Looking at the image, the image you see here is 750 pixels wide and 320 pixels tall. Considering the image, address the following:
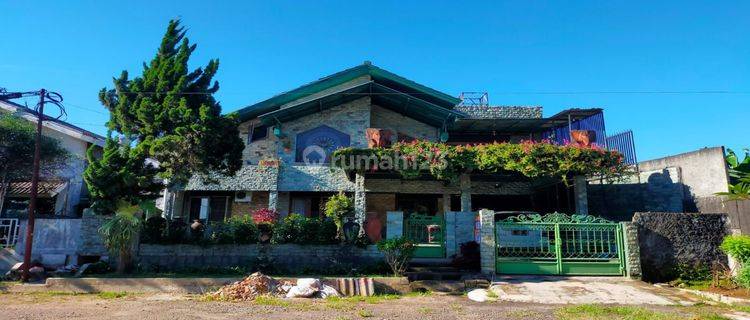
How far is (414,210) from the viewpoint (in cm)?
1870

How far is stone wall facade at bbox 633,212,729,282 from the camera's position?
11.9 m

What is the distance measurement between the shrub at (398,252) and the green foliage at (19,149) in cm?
1290

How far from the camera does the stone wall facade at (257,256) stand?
1246 centimetres

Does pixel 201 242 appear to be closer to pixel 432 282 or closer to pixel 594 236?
pixel 432 282

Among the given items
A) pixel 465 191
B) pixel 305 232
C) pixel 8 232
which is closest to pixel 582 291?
pixel 465 191

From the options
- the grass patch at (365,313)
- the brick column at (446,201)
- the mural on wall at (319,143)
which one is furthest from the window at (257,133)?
the grass patch at (365,313)

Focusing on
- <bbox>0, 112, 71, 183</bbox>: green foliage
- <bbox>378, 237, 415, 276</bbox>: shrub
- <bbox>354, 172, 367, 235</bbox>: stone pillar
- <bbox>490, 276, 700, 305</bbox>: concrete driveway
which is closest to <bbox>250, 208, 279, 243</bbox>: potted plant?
<bbox>354, 172, 367, 235</bbox>: stone pillar

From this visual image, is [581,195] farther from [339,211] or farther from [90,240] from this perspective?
[90,240]

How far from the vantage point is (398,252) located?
11484 mm

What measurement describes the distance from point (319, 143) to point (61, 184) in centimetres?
1088

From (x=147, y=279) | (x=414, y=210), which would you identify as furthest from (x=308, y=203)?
(x=147, y=279)

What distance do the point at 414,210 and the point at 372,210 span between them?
189 cm

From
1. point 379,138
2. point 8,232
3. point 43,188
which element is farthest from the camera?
point 43,188

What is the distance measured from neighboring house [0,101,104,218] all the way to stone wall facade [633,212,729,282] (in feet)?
65.0
